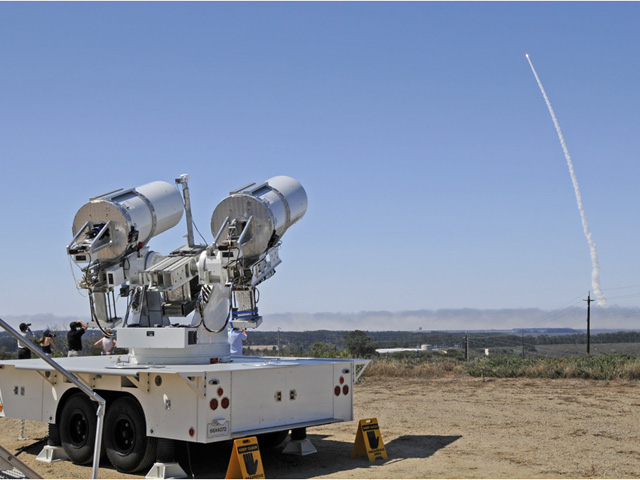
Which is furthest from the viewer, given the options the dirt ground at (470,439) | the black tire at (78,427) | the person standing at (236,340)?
the person standing at (236,340)

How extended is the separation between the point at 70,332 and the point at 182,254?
5182 millimetres

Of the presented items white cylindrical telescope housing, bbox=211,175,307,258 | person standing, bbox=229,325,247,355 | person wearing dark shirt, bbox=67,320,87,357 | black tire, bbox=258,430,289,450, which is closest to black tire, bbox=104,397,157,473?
black tire, bbox=258,430,289,450

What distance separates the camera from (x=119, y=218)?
460 inches

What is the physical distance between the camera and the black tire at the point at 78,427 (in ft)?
36.1

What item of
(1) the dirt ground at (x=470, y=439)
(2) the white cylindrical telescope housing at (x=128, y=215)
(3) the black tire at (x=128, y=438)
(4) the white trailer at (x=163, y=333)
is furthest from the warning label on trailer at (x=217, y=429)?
(2) the white cylindrical telescope housing at (x=128, y=215)

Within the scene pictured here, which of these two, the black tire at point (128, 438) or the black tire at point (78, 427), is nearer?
the black tire at point (128, 438)

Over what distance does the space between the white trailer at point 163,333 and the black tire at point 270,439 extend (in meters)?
0.02

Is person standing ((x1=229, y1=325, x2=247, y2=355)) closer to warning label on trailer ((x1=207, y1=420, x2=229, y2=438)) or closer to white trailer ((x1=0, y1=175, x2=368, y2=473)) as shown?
white trailer ((x1=0, y1=175, x2=368, y2=473))

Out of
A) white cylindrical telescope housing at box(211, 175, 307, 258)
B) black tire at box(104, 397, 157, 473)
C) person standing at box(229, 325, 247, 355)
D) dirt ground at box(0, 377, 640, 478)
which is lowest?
dirt ground at box(0, 377, 640, 478)

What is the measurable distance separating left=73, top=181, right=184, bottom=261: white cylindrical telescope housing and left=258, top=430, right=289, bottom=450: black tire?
356 cm

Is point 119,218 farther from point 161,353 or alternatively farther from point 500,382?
point 500,382

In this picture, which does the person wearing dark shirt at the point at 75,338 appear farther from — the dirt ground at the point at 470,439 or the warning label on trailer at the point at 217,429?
the warning label on trailer at the point at 217,429

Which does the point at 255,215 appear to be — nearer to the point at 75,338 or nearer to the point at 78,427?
the point at 78,427

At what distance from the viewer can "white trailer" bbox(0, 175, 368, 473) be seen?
10.5 metres
